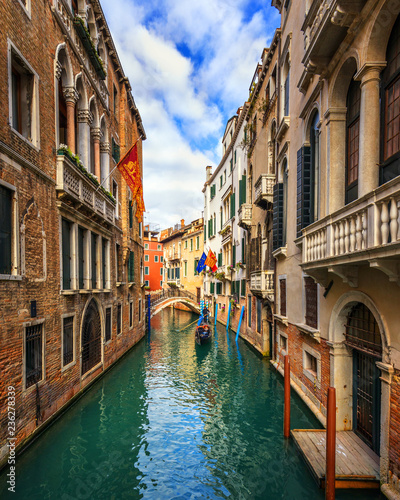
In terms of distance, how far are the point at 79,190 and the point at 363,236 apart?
23.0ft

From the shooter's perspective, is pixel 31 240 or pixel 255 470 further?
pixel 31 240

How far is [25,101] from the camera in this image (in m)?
6.56

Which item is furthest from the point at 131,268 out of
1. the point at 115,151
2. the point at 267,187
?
the point at 267,187

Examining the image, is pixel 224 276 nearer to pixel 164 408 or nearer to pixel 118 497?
pixel 164 408

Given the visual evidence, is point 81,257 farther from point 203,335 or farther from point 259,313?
point 203,335

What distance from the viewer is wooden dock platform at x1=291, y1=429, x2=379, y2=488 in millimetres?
4621

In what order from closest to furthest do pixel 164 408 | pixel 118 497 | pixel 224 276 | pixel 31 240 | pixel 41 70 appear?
pixel 118 497 → pixel 31 240 → pixel 41 70 → pixel 164 408 → pixel 224 276

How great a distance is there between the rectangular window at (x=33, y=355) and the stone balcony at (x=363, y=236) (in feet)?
17.6

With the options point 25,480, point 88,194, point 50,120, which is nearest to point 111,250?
point 88,194

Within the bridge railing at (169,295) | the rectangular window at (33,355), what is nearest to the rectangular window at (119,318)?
the rectangular window at (33,355)

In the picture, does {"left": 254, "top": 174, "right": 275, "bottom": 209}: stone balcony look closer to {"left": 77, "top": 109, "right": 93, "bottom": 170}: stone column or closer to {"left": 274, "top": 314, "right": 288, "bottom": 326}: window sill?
{"left": 274, "top": 314, "right": 288, "bottom": 326}: window sill

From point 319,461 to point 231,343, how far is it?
1258 cm

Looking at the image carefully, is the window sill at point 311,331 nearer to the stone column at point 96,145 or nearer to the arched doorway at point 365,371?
the arched doorway at point 365,371

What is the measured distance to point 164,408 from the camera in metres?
8.73
